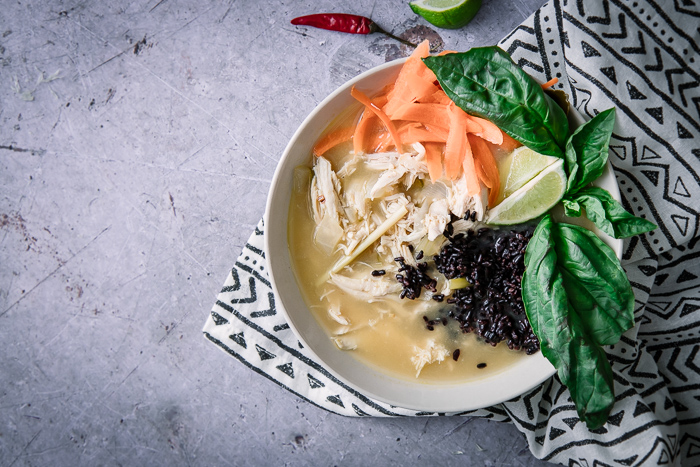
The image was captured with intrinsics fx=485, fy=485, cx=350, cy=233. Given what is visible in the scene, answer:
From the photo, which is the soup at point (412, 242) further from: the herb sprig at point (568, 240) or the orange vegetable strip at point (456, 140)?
the herb sprig at point (568, 240)

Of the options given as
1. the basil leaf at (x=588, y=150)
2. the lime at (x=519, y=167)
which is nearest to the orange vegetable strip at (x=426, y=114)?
the lime at (x=519, y=167)

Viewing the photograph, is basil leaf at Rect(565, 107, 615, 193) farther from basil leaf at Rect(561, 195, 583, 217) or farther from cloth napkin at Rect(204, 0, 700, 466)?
cloth napkin at Rect(204, 0, 700, 466)

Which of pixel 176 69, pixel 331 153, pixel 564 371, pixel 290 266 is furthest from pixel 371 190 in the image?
pixel 176 69

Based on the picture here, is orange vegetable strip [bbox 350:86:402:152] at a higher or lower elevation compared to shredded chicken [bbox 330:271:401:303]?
higher

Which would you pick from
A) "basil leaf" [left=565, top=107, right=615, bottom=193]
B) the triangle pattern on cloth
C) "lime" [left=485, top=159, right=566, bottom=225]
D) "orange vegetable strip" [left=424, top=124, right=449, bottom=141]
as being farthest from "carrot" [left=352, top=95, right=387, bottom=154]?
the triangle pattern on cloth

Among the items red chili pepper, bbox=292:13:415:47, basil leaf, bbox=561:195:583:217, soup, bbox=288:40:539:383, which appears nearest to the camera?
basil leaf, bbox=561:195:583:217

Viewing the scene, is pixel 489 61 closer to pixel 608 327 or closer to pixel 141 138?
pixel 608 327

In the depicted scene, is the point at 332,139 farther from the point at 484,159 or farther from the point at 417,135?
the point at 484,159
